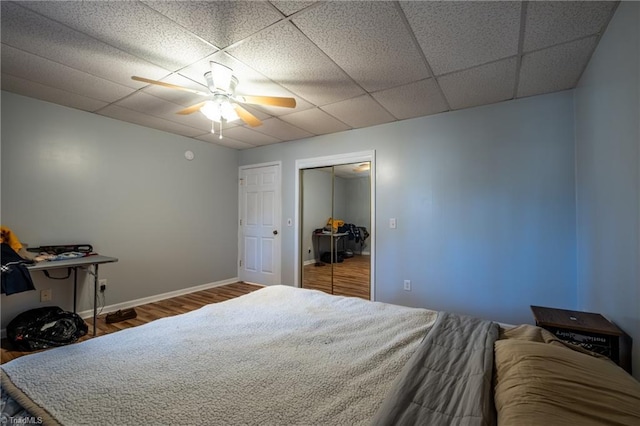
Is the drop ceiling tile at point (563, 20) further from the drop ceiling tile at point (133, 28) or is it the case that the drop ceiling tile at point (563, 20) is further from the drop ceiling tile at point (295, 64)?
the drop ceiling tile at point (133, 28)

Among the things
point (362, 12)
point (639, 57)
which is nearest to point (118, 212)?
point (362, 12)

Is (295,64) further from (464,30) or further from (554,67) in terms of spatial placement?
(554,67)

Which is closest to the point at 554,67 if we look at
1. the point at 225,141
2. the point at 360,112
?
the point at 360,112

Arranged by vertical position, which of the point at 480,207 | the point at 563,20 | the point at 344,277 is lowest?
the point at 344,277

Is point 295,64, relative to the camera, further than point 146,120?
No

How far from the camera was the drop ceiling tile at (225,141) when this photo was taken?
4.12m

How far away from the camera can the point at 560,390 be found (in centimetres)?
79

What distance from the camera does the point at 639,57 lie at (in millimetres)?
1290

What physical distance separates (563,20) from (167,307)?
4594mm

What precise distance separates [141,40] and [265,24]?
35.2 inches

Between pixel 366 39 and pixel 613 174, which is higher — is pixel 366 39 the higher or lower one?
the higher one

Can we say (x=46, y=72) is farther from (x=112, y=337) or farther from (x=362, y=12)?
(x=362, y=12)

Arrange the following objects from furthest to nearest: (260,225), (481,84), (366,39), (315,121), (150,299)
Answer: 1. (260,225)
2. (150,299)
3. (315,121)
4. (481,84)
5. (366,39)

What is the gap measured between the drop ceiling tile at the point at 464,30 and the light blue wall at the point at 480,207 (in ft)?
3.34
